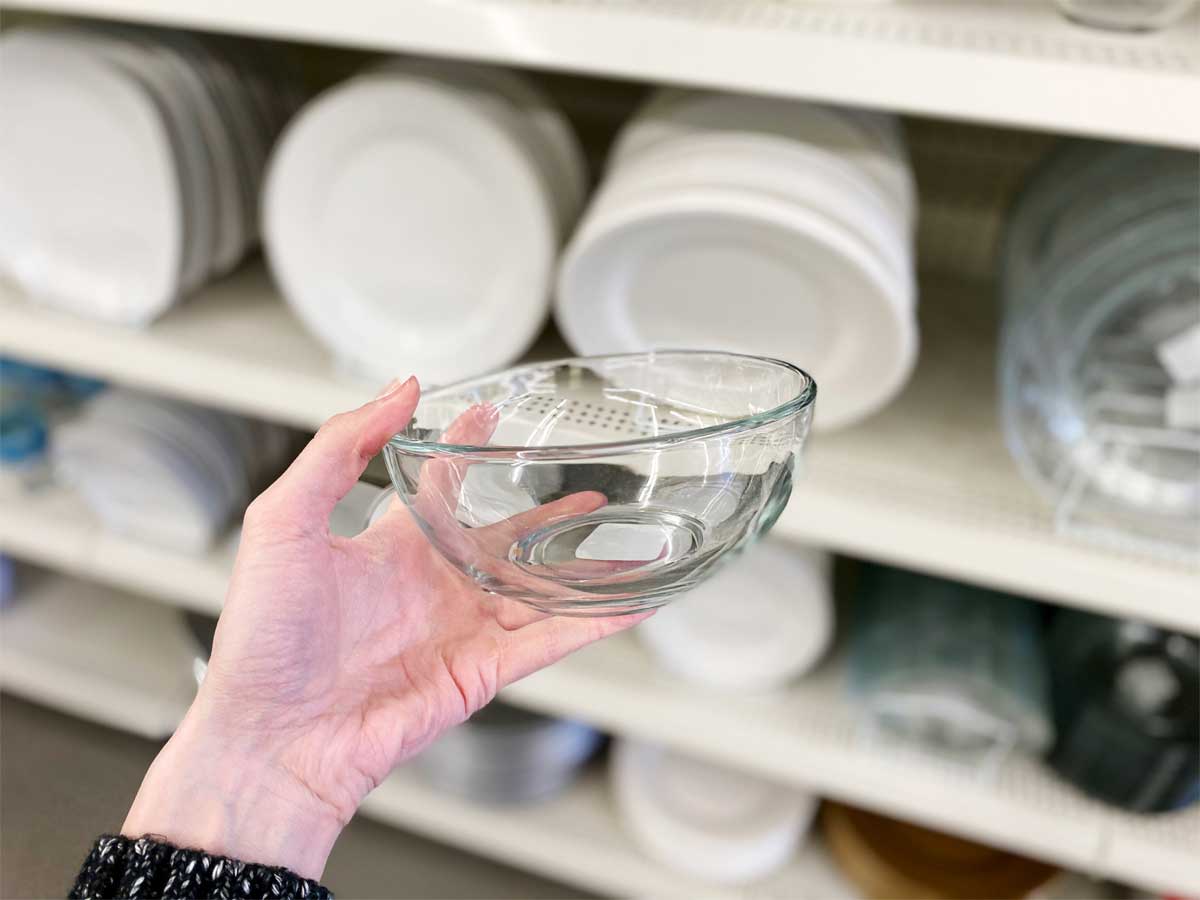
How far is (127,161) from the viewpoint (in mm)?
814

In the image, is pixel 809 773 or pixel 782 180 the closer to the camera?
pixel 782 180

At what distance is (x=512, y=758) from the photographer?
3.34ft

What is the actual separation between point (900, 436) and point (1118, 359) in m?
0.17

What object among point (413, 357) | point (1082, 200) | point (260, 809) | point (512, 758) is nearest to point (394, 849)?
point (260, 809)

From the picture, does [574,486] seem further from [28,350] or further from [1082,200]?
[28,350]

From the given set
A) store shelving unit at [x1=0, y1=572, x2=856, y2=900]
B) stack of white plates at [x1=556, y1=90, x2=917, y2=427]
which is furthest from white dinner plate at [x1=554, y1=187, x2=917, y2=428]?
store shelving unit at [x1=0, y1=572, x2=856, y2=900]

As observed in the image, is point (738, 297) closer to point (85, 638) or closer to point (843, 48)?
point (843, 48)

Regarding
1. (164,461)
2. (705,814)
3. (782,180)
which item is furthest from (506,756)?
(782,180)

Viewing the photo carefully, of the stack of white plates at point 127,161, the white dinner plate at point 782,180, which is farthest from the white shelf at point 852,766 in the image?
the stack of white plates at point 127,161

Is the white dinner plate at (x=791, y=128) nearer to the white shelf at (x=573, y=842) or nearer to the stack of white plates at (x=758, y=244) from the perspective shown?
the stack of white plates at (x=758, y=244)

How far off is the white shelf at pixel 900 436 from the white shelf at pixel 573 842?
1.18 feet

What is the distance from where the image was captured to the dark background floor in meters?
0.30

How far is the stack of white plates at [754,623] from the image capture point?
2.68 ft

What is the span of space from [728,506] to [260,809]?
21 centimetres
